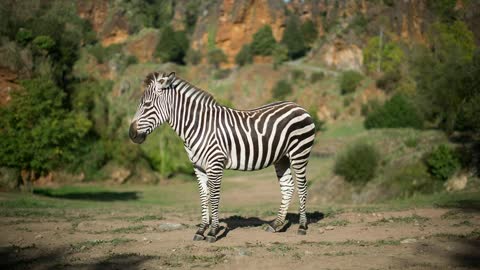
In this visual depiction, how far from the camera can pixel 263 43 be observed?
297ft

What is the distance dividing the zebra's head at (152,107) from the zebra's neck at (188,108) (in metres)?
0.14

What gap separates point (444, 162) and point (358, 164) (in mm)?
3956

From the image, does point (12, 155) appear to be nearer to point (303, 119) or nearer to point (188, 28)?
point (303, 119)

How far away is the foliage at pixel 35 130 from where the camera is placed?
890 inches

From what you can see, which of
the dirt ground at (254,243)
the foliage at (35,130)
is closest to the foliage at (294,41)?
the foliage at (35,130)

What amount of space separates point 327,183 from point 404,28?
1769 inches

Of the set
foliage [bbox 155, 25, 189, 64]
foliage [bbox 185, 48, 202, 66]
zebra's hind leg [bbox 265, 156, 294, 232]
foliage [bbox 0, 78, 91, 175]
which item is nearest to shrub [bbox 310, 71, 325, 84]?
foliage [bbox 185, 48, 202, 66]

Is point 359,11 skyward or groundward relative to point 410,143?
skyward

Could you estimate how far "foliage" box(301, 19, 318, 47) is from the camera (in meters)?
94.9

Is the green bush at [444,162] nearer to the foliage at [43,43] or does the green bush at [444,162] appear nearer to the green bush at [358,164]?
the green bush at [358,164]

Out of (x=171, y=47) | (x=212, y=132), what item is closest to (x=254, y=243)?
(x=212, y=132)

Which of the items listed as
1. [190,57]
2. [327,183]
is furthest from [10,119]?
[190,57]

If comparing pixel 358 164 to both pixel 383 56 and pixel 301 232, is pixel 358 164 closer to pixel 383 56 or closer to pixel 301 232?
pixel 301 232

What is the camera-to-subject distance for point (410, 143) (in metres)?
24.2
